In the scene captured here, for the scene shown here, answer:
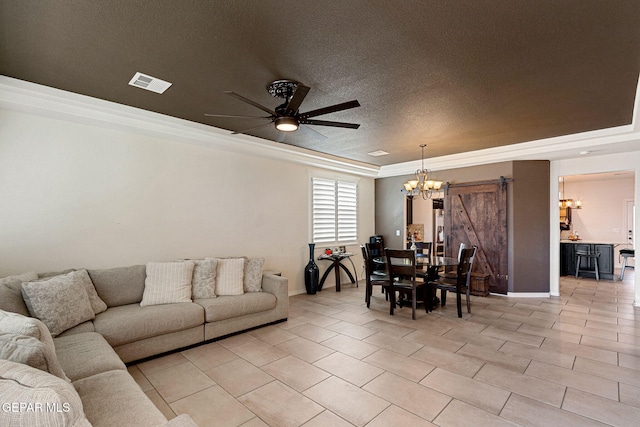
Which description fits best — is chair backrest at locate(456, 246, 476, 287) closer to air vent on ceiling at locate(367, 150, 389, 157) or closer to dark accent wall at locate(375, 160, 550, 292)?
dark accent wall at locate(375, 160, 550, 292)

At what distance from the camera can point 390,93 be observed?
333cm

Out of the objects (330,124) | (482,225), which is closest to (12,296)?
(330,124)

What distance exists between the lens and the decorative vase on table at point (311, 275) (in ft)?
19.9

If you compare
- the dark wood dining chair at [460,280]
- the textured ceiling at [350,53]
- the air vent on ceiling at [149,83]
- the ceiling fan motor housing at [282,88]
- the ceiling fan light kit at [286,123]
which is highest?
the textured ceiling at [350,53]

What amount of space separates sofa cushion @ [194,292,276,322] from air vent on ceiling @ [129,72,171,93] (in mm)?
2394

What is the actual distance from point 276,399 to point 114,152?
11.4 ft

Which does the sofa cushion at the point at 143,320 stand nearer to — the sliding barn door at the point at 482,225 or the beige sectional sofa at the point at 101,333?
the beige sectional sofa at the point at 101,333

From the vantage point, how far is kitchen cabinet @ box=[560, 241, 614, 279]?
7.57 meters

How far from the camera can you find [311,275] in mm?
6059

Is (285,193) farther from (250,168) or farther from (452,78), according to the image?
(452,78)

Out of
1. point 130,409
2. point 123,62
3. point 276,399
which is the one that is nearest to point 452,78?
point 123,62

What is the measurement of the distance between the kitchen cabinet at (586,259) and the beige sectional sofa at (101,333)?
7913 mm

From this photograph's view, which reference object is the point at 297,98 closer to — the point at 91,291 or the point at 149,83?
the point at 149,83

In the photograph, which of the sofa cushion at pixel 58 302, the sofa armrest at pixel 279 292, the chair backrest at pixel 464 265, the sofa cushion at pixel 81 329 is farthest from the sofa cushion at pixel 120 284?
the chair backrest at pixel 464 265
